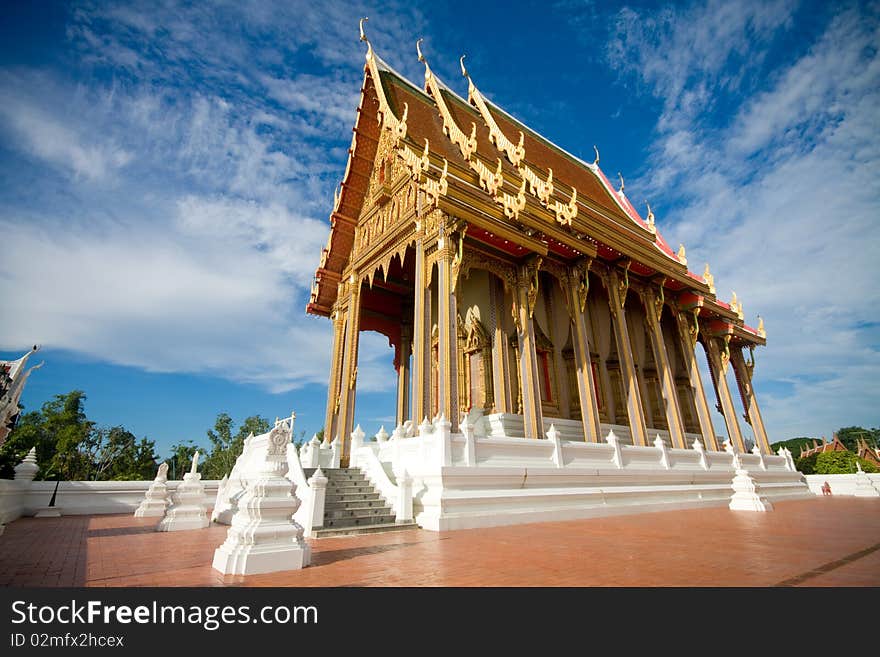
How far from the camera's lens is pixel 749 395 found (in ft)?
54.1

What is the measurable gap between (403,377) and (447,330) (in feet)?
17.8

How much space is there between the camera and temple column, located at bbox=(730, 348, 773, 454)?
15664mm

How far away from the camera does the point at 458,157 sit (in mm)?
10562

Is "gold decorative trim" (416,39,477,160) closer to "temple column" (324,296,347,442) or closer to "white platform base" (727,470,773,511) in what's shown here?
"temple column" (324,296,347,442)

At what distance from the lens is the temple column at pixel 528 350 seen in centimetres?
857

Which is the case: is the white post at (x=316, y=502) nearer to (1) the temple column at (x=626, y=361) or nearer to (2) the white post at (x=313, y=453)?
(2) the white post at (x=313, y=453)

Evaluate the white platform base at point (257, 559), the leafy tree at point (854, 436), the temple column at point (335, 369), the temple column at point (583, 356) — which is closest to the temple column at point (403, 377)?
the temple column at point (335, 369)

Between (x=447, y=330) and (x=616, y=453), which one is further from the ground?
(x=447, y=330)

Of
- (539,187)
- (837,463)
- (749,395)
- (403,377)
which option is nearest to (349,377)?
(403,377)

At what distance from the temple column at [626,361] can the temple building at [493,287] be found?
0.11 feet

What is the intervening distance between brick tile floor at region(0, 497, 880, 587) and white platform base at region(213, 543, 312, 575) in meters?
0.10

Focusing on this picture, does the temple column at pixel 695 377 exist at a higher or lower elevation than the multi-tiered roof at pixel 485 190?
lower

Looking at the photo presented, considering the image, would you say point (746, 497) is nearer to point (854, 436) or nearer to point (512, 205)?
point (512, 205)
